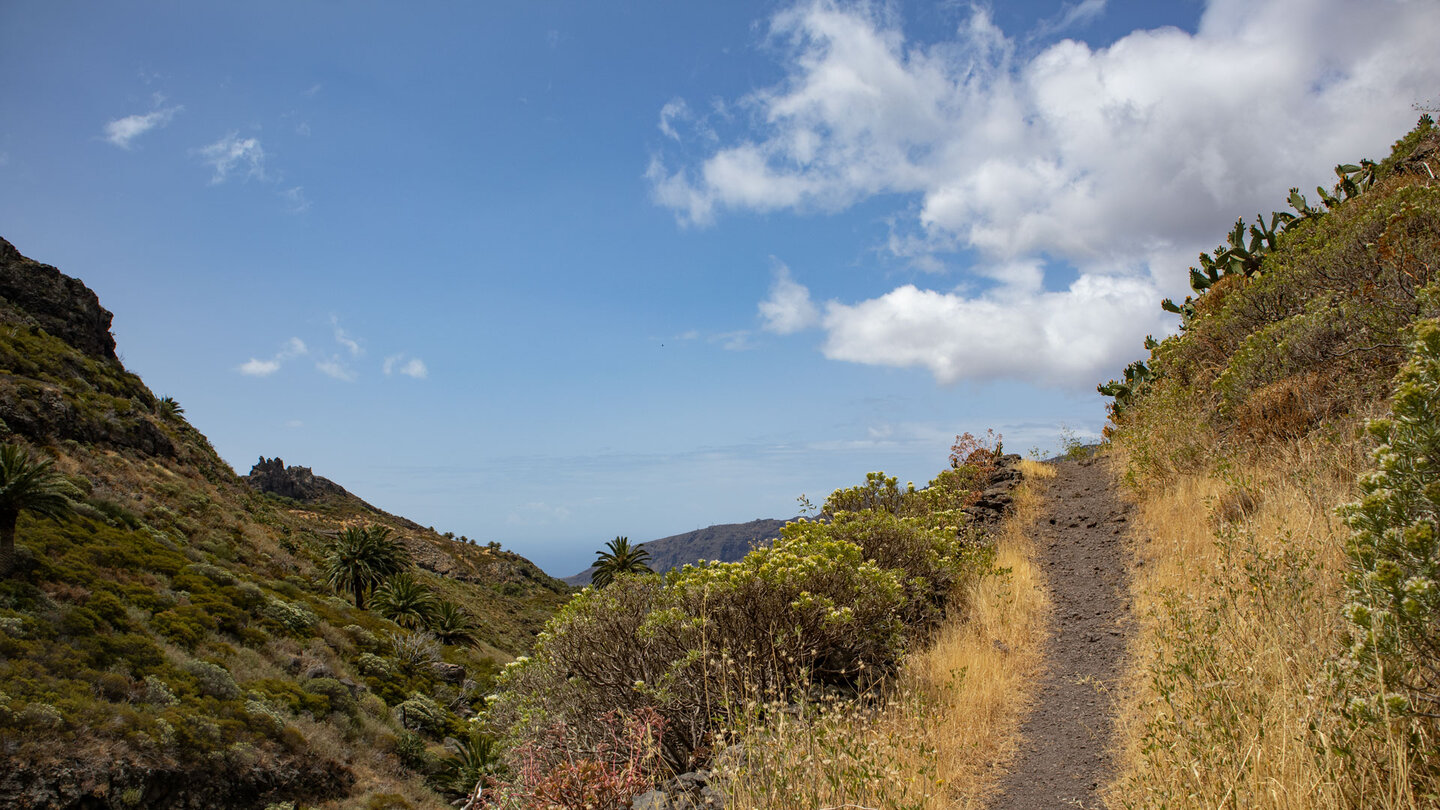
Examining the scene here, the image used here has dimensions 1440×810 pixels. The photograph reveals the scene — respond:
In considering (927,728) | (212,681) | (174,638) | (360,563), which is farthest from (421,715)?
(927,728)

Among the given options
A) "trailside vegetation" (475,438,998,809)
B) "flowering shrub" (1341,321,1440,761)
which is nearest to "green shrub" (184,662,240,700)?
"trailside vegetation" (475,438,998,809)

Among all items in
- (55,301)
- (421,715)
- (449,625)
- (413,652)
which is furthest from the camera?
(55,301)

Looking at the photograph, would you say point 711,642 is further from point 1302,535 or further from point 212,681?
point 212,681

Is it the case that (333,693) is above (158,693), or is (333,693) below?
below

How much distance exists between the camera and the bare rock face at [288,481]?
103 m

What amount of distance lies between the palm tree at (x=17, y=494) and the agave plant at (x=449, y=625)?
2283 centimetres

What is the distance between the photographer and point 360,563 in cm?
4634

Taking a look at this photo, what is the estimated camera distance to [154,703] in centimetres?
2411

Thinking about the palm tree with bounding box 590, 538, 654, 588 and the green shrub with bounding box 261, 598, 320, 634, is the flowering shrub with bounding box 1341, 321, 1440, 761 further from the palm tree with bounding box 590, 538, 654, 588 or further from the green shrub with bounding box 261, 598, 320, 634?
the palm tree with bounding box 590, 538, 654, 588

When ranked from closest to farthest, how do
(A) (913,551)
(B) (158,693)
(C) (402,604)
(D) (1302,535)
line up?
(D) (1302,535)
(A) (913,551)
(B) (158,693)
(C) (402,604)

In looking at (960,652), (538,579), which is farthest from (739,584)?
(538,579)

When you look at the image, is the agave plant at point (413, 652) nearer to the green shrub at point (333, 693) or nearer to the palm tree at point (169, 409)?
the green shrub at point (333, 693)

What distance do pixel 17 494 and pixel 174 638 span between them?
325 inches

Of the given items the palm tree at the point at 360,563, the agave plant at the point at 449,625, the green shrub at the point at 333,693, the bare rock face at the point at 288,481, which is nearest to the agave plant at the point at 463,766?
the green shrub at the point at 333,693
